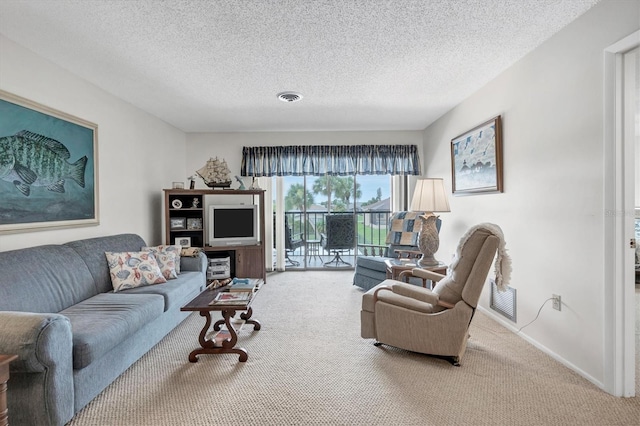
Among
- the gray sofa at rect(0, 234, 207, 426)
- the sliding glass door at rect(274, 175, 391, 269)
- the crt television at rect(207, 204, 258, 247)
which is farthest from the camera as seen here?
the sliding glass door at rect(274, 175, 391, 269)

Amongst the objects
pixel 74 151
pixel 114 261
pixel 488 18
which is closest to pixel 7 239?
pixel 114 261

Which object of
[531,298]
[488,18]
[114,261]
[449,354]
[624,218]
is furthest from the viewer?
[114,261]

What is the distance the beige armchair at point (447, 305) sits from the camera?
225 centimetres

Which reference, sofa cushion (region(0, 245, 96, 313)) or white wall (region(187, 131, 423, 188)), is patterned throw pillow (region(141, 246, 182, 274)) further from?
white wall (region(187, 131, 423, 188))

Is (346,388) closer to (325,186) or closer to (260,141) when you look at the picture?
(325,186)

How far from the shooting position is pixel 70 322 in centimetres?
196

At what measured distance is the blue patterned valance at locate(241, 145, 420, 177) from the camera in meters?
5.19

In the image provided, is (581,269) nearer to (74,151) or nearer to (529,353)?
(529,353)

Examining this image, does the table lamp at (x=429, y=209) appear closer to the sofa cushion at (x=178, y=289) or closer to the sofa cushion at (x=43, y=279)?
the sofa cushion at (x=178, y=289)

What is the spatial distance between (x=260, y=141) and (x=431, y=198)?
9.89 feet

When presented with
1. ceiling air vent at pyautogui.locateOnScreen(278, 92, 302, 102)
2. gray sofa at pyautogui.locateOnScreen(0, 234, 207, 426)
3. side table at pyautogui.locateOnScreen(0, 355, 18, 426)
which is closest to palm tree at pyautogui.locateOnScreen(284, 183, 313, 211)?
ceiling air vent at pyautogui.locateOnScreen(278, 92, 302, 102)

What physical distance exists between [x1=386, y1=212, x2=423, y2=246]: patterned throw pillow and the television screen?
1988 mm

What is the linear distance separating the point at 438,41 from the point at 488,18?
1.19 ft

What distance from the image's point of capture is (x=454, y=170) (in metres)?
4.04
